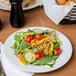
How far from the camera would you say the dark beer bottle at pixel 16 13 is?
1.10m

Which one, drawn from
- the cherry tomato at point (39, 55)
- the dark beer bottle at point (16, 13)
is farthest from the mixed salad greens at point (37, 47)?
the dark beer bottle at point (16, 13)

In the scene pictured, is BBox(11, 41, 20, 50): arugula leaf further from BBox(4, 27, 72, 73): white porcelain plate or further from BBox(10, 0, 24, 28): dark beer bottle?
BBox(10, 0, 24, 28): dark beer bottle

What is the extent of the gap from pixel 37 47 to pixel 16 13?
12.0 inches

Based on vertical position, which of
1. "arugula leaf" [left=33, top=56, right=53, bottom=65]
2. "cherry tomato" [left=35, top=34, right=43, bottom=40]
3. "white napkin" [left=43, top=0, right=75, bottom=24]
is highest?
"white napkin" [left=43, top=0, right=75, bottom=24]

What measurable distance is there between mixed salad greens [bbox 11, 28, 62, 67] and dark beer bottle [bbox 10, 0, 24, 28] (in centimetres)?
12

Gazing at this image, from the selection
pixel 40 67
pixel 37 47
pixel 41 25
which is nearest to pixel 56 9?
pixel 41 25

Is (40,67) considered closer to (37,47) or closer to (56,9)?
(37,47)

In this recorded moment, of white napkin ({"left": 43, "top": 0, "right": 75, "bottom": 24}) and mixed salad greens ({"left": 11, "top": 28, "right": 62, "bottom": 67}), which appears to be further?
white napkin ({"left": 43, "top": 0, "right": 75, "bottom": 24})

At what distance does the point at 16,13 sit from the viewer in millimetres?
1129

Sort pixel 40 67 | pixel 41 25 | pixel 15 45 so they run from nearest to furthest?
1. pixel 40 67
2. pixel 15 45
3. pixel 41 25

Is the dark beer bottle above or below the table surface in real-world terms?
above

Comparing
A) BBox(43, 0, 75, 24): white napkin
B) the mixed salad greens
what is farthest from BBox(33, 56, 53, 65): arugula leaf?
BBox(43, 0, 75, 24): white napkin

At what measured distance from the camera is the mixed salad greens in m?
0.90

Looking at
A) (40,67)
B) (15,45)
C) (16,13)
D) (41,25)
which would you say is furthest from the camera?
(41,25)
